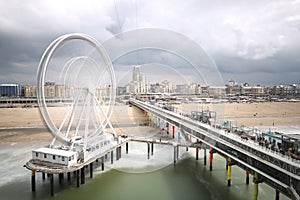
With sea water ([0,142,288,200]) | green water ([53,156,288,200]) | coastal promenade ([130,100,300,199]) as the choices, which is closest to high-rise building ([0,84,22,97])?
sea water ([0,142,288,200])

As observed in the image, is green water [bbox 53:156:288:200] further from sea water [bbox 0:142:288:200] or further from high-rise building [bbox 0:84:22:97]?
high-rise building [bbox 0:84:22:97]

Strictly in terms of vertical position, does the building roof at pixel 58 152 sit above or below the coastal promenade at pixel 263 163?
below

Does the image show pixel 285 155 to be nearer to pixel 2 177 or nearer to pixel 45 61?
pixel 45 61

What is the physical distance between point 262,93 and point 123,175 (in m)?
97.6

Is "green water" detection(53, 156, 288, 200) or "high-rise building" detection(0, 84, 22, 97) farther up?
"high-rise building" detection(0, 84, 22, 97)

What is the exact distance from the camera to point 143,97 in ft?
158

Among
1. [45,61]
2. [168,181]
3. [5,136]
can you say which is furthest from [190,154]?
[5,136]

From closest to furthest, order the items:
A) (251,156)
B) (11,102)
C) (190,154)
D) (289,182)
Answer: (289,182) < (251,156) < (190,154) < (11,102)

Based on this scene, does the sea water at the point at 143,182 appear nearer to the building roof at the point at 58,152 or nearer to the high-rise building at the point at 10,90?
the building roof at the point at 58,152

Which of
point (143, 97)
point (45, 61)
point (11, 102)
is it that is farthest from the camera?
point (11, 102)

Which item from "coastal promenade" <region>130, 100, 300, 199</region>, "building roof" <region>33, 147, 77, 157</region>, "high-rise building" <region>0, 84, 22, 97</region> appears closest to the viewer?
"coastal promenade" <region>130, 100, 300, 199</region>

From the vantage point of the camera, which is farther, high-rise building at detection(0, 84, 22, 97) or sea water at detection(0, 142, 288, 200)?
high-rise building at detection(0, 84, 22, 97)

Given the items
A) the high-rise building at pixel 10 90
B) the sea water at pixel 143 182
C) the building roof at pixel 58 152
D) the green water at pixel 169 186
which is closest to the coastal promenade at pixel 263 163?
the green water at pixel 169 186

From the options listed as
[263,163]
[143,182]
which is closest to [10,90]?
[143,182]
